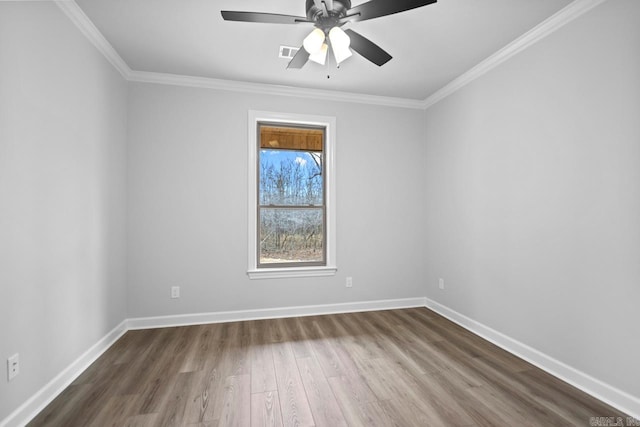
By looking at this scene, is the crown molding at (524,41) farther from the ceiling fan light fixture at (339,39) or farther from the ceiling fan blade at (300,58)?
the ceiling fan blade at (300,58)

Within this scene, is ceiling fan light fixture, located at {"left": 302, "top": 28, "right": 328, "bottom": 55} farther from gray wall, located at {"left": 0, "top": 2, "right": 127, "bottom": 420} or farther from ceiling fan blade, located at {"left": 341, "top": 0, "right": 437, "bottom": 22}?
gray wall, located at {"left": 0, "top": 2, "right": 127, "bottom": 420}

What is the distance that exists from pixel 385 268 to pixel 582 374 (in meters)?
2.09

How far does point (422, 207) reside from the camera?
159 inches

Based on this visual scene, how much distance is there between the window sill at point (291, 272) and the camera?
11.4ft

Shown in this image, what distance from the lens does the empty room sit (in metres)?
1.83

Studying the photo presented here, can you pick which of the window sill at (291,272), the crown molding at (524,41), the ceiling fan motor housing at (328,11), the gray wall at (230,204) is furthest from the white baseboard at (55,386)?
the crown molding at (524,41)

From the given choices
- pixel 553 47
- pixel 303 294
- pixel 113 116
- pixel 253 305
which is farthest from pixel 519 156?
pixel 113 116

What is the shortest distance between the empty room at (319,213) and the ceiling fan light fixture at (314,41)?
0.05ft

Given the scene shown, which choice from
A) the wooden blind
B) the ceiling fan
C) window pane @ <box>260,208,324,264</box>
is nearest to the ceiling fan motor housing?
the ceiling fan

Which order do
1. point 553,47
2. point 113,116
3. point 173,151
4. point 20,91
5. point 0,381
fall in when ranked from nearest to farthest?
point 0,381, point 20,91, point 553,47, point 113,116, point 173,151

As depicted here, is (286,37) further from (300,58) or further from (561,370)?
(561,370)

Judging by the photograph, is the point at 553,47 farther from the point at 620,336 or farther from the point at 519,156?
the point at 620,336

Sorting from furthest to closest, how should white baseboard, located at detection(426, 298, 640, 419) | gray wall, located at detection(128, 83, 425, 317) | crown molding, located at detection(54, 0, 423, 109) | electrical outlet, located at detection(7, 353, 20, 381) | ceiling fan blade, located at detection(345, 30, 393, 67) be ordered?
gray wall, located at detection(128, 83, 425, 317) → crown molding, located at detection(54, 0, 423, 109) → ceiling fan blade, located at detection(345, 30, 393, 67) → white baseboard, located at detection(426, 298, 640, 419) → electrical outlet, located at detection(7, 353, 20, 381)

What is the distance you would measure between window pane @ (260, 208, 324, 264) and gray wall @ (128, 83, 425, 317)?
0.27m
